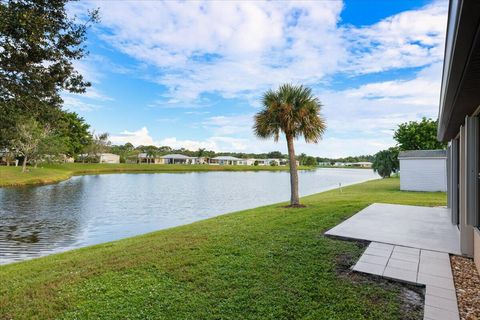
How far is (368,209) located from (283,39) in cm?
851

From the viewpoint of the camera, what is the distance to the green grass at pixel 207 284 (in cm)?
274

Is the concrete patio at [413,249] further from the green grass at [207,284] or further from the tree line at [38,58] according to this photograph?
the tree line at [38,58]

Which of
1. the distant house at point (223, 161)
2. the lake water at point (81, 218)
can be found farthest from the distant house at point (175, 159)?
the lake water at point (81, 218)

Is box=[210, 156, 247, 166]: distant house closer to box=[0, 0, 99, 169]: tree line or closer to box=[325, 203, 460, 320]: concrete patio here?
box=[325, 203, 460, 320]: concrete patio

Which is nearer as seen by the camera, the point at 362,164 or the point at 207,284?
the point at 207,284

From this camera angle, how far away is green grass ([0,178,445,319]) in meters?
2.74

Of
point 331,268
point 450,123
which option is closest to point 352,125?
point 450,123

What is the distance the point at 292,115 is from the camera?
9.59 metres

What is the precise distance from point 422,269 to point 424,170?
14508 mm

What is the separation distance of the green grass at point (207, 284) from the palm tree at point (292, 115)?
5.19 m

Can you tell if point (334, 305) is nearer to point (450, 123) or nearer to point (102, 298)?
point (102, 298)

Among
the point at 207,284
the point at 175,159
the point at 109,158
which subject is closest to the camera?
the point at 207,284

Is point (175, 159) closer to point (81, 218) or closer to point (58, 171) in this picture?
point (58, 171)

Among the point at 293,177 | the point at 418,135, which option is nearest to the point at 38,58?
the point at 293,177
